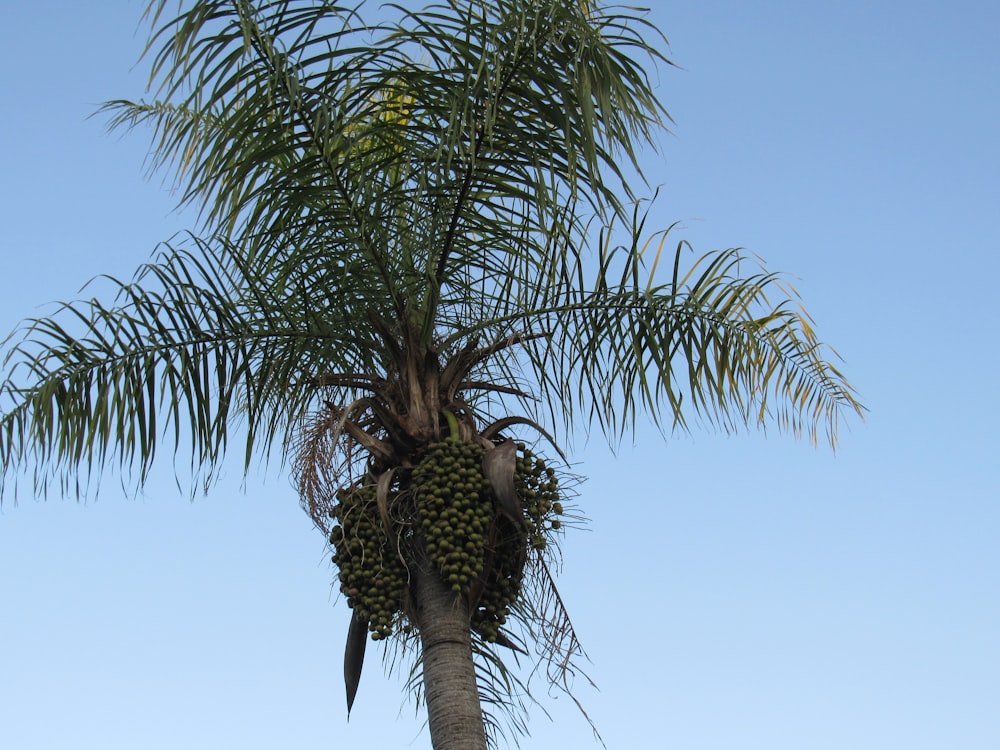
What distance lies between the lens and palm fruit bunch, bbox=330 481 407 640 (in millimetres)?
6512

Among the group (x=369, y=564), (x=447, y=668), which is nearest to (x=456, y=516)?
(x=369, y=564)

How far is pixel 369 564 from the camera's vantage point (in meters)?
6.59

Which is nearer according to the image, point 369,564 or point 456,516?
point 456,516

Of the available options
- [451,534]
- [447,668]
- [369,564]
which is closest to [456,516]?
[451,534]

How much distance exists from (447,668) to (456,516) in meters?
0.77

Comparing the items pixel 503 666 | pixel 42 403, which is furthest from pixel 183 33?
pixel 503 666

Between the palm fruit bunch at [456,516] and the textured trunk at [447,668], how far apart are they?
133mm

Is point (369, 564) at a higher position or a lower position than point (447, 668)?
higher

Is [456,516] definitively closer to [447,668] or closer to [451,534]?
[451,534]

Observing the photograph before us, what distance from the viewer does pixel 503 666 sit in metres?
7.13

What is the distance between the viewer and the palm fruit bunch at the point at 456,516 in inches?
251

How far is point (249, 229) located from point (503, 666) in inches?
116

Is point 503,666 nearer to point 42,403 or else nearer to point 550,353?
point 550,353

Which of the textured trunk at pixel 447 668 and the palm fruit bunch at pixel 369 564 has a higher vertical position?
the palm fruit bunch at pixel 369 564
